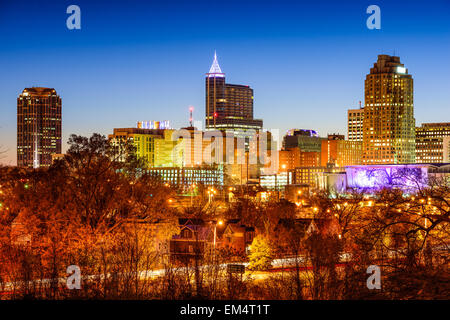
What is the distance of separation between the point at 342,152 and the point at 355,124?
10.9 metres

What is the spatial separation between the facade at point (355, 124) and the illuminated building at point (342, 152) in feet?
8.21

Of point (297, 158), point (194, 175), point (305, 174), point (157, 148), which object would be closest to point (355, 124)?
point (297, 158)

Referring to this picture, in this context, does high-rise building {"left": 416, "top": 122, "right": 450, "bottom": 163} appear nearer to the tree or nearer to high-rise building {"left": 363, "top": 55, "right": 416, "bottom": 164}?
high-rise building {"left": 363, "top": 55, "right": 416, "bottom": 164}

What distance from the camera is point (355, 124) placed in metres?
192

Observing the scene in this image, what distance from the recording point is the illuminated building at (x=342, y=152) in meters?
189

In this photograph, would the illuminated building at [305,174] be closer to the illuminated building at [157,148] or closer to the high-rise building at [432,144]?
the illuminated building at [157,148]

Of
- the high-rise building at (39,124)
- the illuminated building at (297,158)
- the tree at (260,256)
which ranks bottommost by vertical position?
the tree at (260,256)

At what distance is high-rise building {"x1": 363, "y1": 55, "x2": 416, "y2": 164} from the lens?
15562cm

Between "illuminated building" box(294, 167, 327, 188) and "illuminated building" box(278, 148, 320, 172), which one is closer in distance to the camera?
"illuminated building" box(294, 167, 327, 188)

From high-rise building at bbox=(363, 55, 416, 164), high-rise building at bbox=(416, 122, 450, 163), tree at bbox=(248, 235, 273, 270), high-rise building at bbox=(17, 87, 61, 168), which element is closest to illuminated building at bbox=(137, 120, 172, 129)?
high-rise building at bbox=(17, 87, 61, 168)

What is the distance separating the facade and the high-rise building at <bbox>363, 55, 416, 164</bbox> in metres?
26.2

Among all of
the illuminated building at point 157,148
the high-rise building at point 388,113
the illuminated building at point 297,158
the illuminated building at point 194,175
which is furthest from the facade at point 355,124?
the illuminated building at point 157,148

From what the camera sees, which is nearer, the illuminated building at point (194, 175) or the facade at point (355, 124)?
the illuminated building at point (194, 175)

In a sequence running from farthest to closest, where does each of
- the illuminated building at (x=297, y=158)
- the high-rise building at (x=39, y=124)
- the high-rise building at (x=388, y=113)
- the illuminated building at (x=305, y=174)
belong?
the illuminated building at (x=297, y=158), the high-rise building at (x=39, y=124), the high-rise building at (x=388, y=113), the illuminated building at (x=305, y=174)
